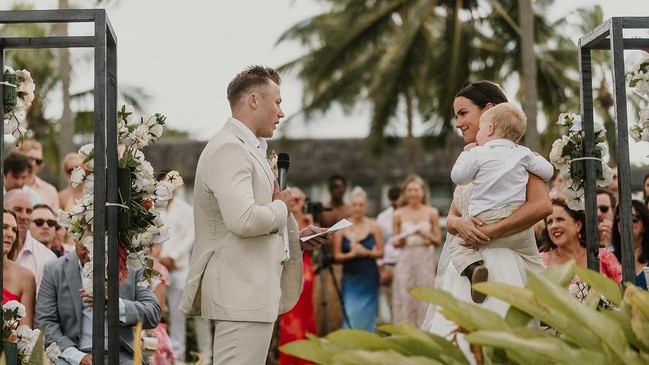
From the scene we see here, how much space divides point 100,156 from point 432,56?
77.7 feet

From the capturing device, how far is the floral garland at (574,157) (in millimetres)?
6090

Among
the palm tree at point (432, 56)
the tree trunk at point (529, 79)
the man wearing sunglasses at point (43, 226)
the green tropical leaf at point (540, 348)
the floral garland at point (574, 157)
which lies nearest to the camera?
the green tropical leaf at point (540, 348)

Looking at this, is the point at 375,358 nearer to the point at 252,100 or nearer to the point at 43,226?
the point at 252,100

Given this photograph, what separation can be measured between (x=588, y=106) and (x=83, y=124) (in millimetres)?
25411

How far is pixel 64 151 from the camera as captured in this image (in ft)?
63.5

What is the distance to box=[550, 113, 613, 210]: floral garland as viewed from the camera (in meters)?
6.09

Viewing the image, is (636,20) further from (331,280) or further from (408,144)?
(408,144)

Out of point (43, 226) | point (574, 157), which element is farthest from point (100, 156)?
point (43, 226)

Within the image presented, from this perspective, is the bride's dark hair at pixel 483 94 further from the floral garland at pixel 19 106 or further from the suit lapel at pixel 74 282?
the suit lapel at pixel 74 282

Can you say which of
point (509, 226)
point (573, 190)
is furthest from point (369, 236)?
point (509, 226)

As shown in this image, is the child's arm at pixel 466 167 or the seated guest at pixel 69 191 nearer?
the child's arm at pixel 466 167

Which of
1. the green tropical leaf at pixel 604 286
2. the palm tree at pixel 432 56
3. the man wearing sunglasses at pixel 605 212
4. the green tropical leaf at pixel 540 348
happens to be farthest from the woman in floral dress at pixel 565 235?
the palm tree at pixel 432 56

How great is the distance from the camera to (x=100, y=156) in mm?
5258

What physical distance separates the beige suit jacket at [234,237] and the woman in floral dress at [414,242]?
7773 millimetres
